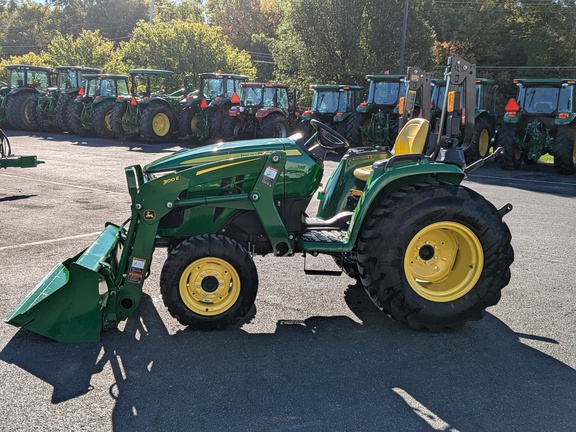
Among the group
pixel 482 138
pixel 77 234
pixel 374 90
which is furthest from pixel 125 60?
pixel 77 234

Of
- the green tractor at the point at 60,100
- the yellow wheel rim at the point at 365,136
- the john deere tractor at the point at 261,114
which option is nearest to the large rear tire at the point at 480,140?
the yellow wheel rim at the point at 365,136

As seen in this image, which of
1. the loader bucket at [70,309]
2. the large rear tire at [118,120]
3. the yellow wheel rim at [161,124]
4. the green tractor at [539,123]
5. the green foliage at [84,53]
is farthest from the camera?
the green foliage at [84,53]

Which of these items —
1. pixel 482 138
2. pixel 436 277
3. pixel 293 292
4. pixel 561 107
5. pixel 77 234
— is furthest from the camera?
pixel 482 138

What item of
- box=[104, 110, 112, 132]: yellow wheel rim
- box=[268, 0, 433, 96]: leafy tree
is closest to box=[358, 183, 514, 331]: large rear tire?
box=[104, 110, 112, 132]: yellow wheel rim

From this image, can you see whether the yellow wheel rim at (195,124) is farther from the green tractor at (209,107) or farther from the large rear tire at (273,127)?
the large rear tire at (273,127)

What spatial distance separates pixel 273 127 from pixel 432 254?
14.4 meters

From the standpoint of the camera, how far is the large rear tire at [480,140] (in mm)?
16300

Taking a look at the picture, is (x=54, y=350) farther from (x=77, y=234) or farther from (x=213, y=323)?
(x=77, y=234)

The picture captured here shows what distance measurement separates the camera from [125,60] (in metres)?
35.6

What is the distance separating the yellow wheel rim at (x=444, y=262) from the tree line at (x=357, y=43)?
2522 centimetres

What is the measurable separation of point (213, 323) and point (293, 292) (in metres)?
1.15

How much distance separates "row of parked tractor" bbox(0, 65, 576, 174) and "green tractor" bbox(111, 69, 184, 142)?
1.3 inches

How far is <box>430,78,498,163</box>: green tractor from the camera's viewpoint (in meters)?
16.4

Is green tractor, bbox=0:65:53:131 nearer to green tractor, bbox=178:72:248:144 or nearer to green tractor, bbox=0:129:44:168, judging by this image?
green tractor, bbox=178:72:248:144
